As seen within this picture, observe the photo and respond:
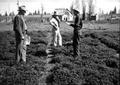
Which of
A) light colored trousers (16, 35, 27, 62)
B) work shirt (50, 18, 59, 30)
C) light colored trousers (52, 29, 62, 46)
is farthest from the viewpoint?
light colored trousers (52, 29, 62, 46)

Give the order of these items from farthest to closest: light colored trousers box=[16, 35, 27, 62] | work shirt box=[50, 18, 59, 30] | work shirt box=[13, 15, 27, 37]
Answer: work shirt box=[50, 18, 59, 30] → light colored trousers box=[16, 35, 27, 62] → work shirt box=[13, 15, 27, 37]

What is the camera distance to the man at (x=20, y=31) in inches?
263

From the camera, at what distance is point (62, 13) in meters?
76.4

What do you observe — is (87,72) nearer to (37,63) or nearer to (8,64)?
(37,63)

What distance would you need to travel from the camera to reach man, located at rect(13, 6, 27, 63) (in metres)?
6.67

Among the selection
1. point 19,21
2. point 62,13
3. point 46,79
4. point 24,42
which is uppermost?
point 62,13

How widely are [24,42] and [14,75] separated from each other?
6.02 feet

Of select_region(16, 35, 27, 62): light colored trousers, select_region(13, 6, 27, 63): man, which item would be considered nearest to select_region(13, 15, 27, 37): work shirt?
select_region(13, 6, 27, 63): man

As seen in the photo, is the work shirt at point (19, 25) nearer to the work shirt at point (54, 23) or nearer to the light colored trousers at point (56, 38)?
the work shirt at point (54, 23)

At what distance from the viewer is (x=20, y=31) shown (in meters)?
6.68

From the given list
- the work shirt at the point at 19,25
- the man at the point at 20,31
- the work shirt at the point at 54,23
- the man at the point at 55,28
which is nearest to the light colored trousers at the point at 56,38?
the man at the point at 55,28

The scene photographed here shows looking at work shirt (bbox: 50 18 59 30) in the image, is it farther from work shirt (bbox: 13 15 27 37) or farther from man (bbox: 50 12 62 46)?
work shirt (bbox: 13 15 27 37)

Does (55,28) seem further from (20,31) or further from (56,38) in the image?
(20,31)

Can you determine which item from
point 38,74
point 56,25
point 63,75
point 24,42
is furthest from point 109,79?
point 56,25
